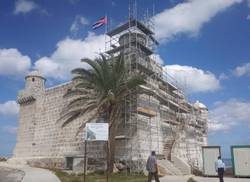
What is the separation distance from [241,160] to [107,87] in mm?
9370

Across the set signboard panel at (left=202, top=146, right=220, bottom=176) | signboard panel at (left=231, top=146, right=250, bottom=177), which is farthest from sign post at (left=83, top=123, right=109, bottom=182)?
signboard panel at (left=231, top=146, right=250, bottom=177)

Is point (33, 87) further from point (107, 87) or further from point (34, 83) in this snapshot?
point (107, 87)

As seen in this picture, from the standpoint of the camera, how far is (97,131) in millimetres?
13016

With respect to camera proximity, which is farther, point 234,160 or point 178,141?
point 178,141

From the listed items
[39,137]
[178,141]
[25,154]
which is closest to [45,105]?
[39,137]

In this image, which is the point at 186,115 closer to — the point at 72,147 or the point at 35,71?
the point at 72,147

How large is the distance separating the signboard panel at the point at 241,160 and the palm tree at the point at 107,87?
23.6 ft

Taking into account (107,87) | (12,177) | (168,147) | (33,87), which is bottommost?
(12,177)

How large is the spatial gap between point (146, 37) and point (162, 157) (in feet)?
33.8

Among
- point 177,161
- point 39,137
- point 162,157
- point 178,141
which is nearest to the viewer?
point 177,161

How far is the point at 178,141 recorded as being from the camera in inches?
1044

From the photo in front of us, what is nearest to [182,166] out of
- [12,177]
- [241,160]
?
[241,160]

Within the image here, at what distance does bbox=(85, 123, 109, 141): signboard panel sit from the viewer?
12.9 metres

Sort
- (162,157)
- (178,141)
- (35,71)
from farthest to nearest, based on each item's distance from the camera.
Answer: (35,71), (178,141), (162,157)
